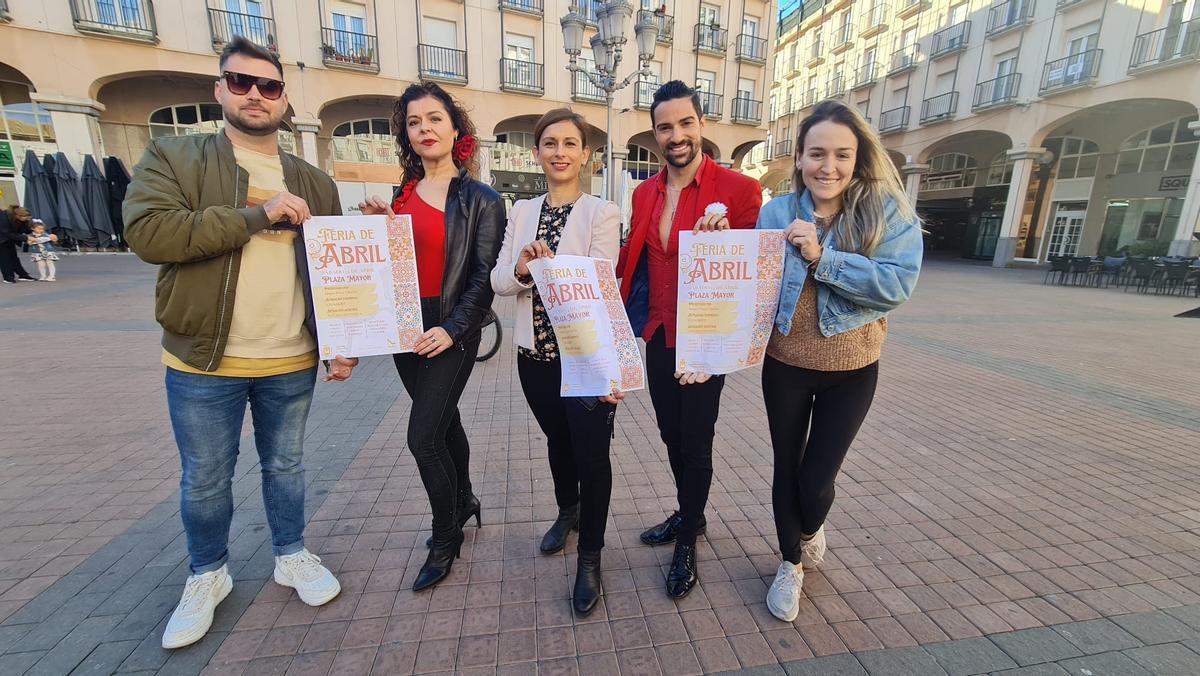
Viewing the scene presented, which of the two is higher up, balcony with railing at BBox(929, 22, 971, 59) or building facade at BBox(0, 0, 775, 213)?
balcony with railing at BBox(929, 22, 971, 59)

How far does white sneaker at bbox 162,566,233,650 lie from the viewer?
79.7 inches

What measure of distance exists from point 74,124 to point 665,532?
22414mm

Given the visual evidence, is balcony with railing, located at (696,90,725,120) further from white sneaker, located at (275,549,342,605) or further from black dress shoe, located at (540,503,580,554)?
white sneaker, located at (275,549,342,605)

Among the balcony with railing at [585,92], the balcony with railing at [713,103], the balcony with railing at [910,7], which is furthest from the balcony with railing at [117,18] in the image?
the balcony with railing at [910,7]

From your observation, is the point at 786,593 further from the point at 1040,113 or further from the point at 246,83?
the point at 1040,113

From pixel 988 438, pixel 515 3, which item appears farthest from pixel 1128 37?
pixel 988 438

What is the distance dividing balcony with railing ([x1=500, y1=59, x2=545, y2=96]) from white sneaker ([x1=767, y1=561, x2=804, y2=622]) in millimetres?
20890

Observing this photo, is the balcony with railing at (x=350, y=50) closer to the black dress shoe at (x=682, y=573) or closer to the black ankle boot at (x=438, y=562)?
the black ankle boot at (x=438, y=562)

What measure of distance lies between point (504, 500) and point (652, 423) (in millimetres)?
1716

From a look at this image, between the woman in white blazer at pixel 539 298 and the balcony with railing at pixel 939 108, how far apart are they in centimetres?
2955

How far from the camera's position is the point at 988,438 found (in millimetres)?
4297

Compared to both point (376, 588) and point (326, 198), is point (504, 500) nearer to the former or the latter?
point (376, 588)

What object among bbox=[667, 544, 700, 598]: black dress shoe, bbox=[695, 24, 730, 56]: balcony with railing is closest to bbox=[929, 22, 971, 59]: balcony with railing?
bbox=[695, 24, 730, 56]: balcony with railing

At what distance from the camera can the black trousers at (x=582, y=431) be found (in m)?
2.20
